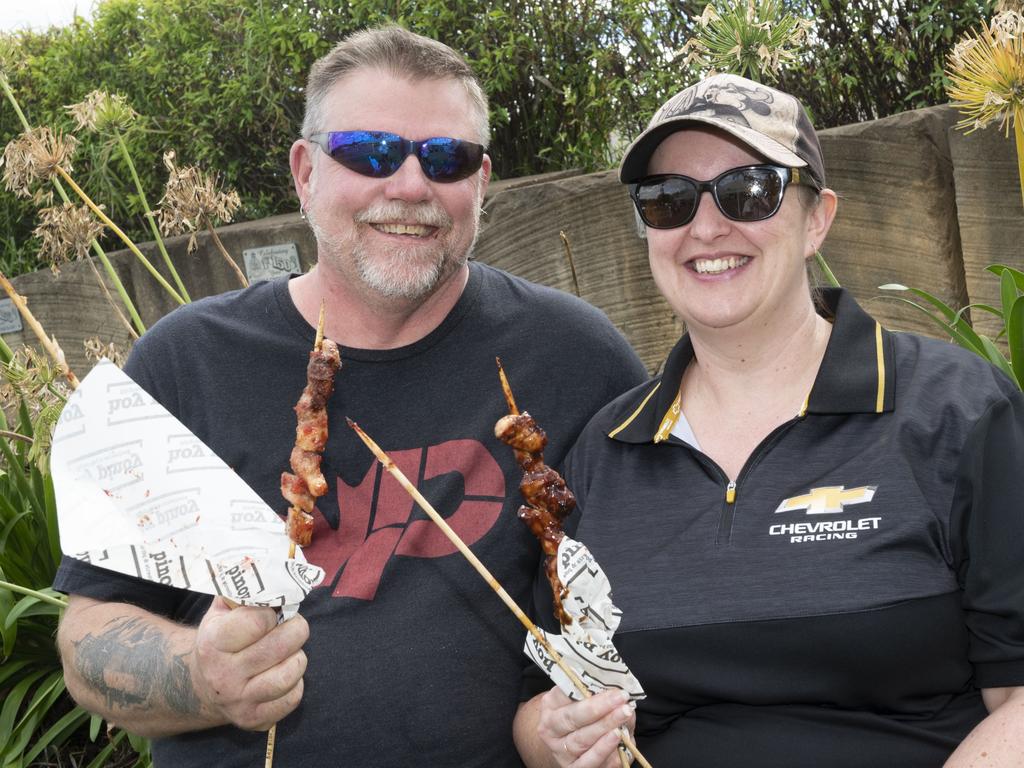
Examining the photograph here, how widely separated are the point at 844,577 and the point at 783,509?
0.59ft

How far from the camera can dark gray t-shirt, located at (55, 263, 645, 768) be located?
8.75ft

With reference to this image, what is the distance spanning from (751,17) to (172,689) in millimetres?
2144

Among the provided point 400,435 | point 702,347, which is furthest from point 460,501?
point 702,347

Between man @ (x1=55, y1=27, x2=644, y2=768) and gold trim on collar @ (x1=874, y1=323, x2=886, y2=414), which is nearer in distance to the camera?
gold trim on collar @ (x1=874, y1=323, x2=886, y2=414)

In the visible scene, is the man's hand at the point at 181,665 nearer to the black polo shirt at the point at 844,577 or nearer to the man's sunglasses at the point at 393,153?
the black polo shirt at the point at 844,577

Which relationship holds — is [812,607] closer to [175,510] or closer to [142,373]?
[175,510]

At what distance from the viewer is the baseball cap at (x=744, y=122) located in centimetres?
238

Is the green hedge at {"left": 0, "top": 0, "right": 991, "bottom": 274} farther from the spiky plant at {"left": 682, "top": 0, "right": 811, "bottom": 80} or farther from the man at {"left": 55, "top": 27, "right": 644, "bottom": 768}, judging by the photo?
the man at {"left": 55, "top": 27, "right": 644, "bottom": 768}

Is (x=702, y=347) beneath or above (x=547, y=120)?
beneath

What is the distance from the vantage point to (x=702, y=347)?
2.58m

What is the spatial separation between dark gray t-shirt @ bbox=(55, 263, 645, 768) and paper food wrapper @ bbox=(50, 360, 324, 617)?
72cm

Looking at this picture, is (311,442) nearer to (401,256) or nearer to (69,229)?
(401,256)

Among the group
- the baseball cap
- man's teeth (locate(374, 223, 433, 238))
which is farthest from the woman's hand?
man's teeth (locate(374, 223, 433, 238))

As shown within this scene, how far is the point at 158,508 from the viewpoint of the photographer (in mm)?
1945
